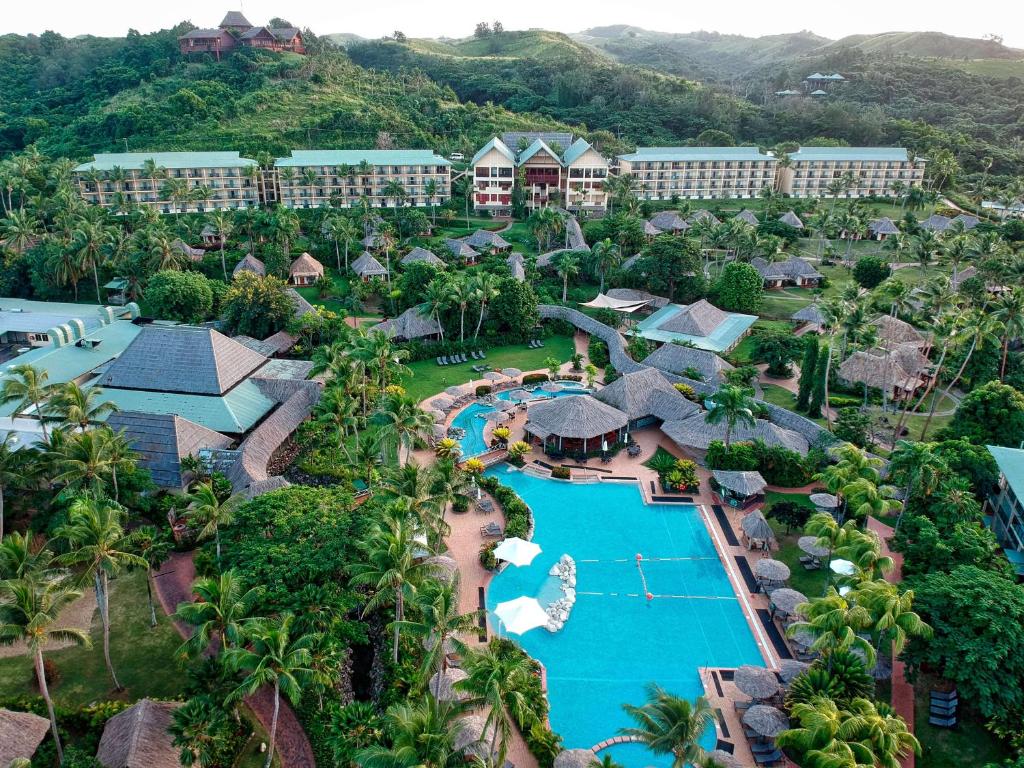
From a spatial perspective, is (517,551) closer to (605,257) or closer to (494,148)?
(605,257)

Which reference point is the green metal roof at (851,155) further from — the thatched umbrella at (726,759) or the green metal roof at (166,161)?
the thatched umbrella at (726,759)

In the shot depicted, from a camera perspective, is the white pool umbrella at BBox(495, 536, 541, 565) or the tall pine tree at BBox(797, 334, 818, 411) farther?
the tall pine tree at BBox(797, 334, 818, 411)

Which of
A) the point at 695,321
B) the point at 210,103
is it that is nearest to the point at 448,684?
the point at 695,321

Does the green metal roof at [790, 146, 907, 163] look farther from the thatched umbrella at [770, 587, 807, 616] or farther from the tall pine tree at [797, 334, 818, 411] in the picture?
the thatched umbrella at [770, 587, 807, 616]

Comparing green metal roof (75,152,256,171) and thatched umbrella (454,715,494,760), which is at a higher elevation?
green metal roof (75,152,256,171)

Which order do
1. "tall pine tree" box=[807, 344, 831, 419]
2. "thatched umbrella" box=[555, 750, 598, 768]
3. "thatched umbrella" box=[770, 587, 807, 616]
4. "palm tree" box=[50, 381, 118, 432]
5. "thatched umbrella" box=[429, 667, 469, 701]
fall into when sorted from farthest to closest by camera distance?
"tall pine tree" box=[807, 344, 831, 419], "palm tree" box=[50, 381, 118, 432], "thatched umbrella" box=[770, 587, 807, 616], "thatched umbrella" box=[429, 667, 469, 701], "thatched umbrella" box=[555, 750, 598, 768]

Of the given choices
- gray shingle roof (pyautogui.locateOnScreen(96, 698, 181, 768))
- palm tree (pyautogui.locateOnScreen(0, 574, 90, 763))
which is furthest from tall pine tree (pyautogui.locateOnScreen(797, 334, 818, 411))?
palm tree (pyautogui.locateOnScreen(0, 574, 90, 763))
